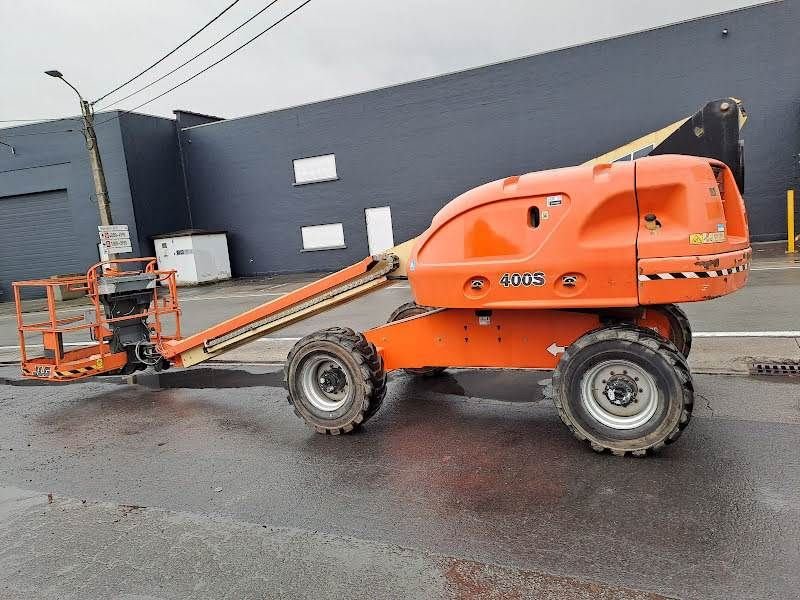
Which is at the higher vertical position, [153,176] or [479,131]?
[153,176]

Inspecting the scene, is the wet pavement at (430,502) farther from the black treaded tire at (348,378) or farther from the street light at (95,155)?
the street light at (95,155)

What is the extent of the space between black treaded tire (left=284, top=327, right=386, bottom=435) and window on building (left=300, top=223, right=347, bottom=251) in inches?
748

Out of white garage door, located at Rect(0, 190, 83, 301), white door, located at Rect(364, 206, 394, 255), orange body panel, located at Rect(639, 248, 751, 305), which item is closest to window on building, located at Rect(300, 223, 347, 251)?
white door, located at Rect(364, 206, 394, 255)

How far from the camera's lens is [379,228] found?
23531 millimetres

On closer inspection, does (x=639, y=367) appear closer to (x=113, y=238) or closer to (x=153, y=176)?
(x=113, y=238)

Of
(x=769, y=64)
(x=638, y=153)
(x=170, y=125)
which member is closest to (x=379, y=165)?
(x=170, y=125)

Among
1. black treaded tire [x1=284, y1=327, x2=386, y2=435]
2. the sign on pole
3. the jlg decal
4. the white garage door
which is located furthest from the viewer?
the white garage door

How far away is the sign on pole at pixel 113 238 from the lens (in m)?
17.2

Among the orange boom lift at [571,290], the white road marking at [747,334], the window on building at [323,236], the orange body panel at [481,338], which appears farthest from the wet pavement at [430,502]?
the window on building at [323,236]

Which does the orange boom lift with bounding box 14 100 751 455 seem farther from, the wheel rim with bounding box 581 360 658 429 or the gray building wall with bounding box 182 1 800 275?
the gray building wall with bounding box 182 1 800 275

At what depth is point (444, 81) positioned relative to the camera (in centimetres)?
2134

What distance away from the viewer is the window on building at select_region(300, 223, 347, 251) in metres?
24.3

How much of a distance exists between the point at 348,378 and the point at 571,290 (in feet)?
7.08

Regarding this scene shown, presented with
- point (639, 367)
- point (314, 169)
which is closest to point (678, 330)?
point (639, 367)
